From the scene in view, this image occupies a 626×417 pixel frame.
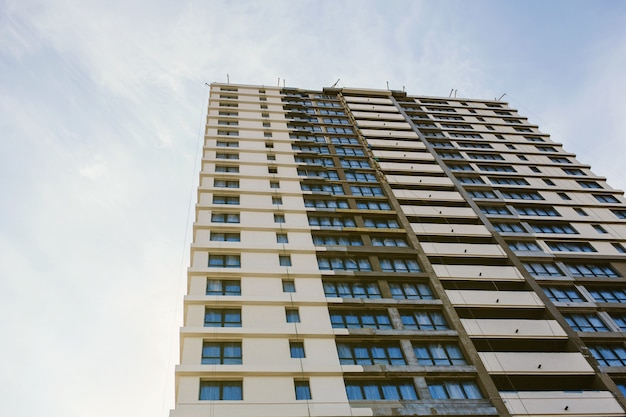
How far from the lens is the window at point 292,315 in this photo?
88.8 ft

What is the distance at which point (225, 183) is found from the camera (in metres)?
38.7

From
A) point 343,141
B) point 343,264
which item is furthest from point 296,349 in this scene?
point 343,141

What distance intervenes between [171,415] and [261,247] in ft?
41.4

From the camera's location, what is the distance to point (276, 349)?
24.9m

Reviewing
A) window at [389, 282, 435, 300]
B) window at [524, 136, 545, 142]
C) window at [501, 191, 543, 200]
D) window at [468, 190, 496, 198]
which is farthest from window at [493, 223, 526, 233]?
window at [524, 136, 545, 142]

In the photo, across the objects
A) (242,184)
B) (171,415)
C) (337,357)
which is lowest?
(171,415)

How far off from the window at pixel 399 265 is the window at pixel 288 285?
6.47 metres

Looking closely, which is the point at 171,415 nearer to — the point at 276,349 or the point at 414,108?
the point at 276,349

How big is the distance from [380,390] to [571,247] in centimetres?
2222

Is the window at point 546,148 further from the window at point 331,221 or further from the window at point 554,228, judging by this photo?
the window at point 331,221

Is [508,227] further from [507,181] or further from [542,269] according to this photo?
[507,181]

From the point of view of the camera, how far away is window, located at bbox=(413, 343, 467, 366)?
25922 millimetres

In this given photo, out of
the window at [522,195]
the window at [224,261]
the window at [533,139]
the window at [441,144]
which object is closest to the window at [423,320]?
the window at [224,261]

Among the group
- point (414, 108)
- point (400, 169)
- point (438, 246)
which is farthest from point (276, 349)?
point (414, 108)
